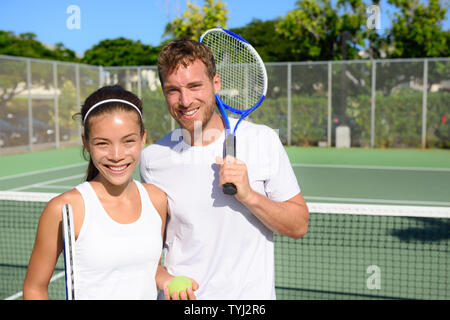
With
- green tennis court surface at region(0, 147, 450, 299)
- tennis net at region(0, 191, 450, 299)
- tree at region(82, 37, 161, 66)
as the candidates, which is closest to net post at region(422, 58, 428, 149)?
green tennis court surface at region(0, 147, 450, 299)

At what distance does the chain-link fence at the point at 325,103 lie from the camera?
1473cm

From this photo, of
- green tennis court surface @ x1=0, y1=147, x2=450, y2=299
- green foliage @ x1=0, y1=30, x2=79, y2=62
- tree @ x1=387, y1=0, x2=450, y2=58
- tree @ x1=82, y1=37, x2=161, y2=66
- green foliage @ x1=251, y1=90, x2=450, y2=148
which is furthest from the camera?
green foliage @ x1=0, y1=30, x2=79, y2=62

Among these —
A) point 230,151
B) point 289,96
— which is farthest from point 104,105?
point 289,96

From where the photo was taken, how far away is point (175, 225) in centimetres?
201

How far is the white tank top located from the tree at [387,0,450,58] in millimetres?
17571

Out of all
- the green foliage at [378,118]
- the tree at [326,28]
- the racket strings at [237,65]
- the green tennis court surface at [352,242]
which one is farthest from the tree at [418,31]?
the racket strings at [237,65]

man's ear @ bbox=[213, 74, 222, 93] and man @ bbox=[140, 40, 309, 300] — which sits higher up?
man's ear @ bbox=[213, 74, 222, 93]

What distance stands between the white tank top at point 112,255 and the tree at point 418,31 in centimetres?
1757

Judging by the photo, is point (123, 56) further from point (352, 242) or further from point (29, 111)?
Result: point (352, 242)

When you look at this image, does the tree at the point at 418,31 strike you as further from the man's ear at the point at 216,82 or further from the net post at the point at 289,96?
the man's ear at the point at 216,82

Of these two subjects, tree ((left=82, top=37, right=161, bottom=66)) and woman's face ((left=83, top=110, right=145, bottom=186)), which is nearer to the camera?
woman's face ((left=83, top=110, right=145, bottom=186))

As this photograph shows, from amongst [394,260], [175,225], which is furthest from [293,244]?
[175,225]

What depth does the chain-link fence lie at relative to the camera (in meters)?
14.7

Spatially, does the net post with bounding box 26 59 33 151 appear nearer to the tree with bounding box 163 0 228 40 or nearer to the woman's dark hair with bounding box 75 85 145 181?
the tree with bounding box 163 0 228 40
